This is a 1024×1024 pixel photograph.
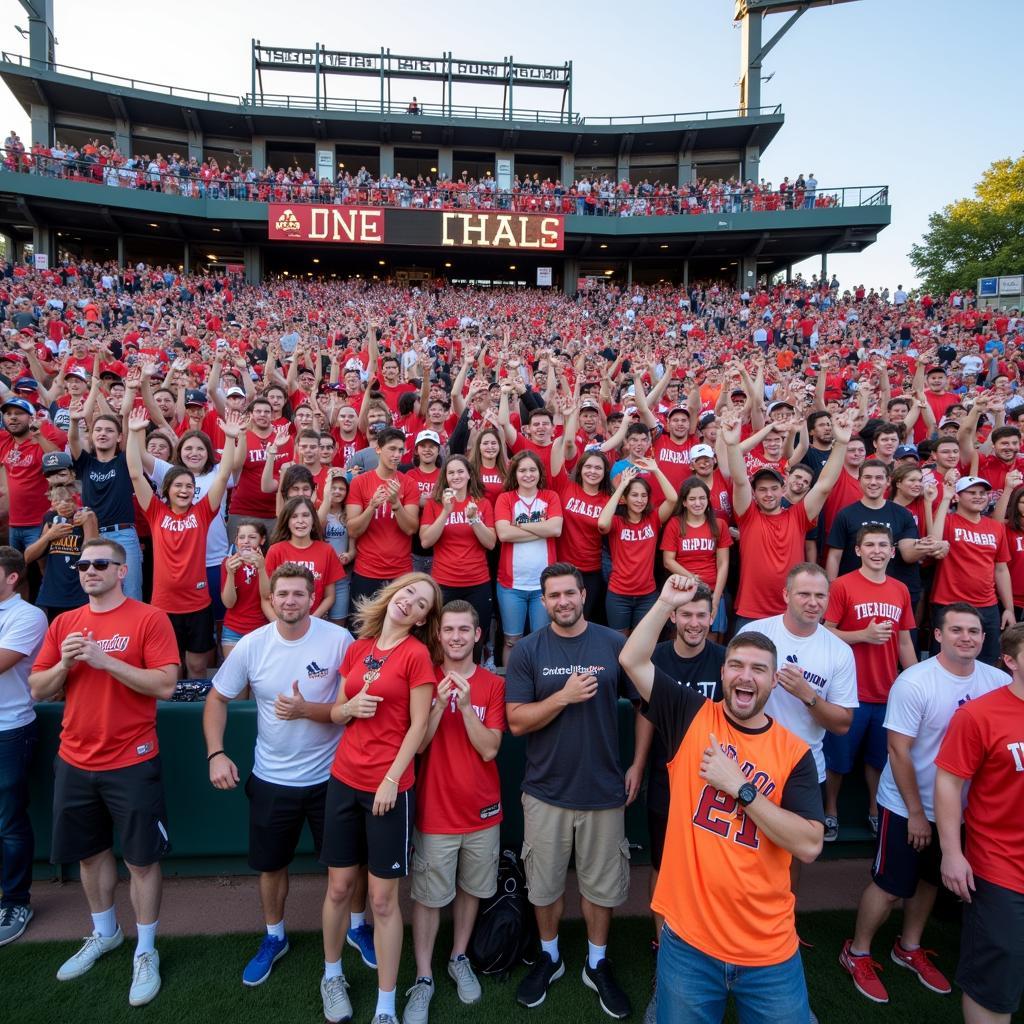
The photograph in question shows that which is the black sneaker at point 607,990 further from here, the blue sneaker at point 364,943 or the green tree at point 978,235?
the green tree at point 978,235

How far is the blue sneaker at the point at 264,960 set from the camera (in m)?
3.55

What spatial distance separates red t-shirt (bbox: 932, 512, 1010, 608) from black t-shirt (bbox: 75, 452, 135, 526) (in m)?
6.96

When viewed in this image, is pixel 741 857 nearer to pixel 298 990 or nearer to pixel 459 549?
pixel 298 990

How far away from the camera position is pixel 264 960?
11.8 ft

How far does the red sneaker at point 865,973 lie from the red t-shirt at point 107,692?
411 cm

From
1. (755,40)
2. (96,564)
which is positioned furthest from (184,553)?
(755,40)

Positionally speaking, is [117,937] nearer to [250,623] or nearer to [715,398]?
[250,623]

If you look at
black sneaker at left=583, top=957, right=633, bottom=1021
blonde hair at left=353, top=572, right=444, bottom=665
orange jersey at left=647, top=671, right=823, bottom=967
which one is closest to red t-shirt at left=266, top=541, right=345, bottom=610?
blonde hair at left=353, top=572, right=444, bottom=665

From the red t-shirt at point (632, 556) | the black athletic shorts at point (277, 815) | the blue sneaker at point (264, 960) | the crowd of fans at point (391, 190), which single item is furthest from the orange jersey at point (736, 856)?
the crowd of fans at point (391, 190)

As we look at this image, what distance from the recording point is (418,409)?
7879 millimetres

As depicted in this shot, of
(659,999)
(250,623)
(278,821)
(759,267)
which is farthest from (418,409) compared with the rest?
(759,267)

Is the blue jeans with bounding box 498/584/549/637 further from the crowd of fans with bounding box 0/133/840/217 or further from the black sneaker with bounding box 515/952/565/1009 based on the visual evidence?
the crowd of fans with bounding box 0/133/840/217

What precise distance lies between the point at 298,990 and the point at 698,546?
157 inches

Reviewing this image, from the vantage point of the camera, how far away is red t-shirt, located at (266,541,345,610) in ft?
15.6
